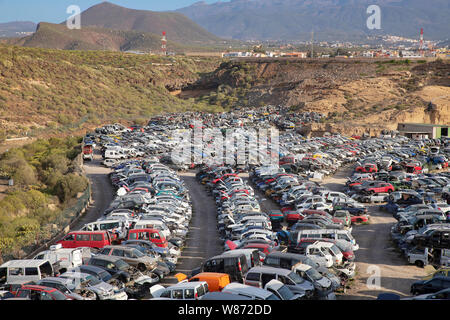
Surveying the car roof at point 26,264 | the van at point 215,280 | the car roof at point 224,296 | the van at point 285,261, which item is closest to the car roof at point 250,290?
the car roof at point 224,296

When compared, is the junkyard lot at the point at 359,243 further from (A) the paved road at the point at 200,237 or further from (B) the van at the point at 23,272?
(B) the van at the point at 23,272

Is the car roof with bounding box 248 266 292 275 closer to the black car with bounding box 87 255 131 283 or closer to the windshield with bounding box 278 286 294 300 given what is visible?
the windshield with bounding box 278 286 294 300

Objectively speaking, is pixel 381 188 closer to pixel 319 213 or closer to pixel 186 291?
pixel 319 213

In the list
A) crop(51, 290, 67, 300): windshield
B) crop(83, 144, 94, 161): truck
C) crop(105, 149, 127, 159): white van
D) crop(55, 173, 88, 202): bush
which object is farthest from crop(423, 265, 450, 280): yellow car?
crop(83, 144, 94, 161): truck

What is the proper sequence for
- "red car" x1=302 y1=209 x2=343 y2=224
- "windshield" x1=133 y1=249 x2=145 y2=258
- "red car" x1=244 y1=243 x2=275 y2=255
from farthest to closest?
"red car" x1=302 y1=209 x2=343 y2=224, "red car" x1=244 y1=243 x2=275 y2=255, "windshield" x1=133 y1=249 x2=145 y2=258

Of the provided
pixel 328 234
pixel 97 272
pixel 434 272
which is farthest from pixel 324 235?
pixel 97 272
